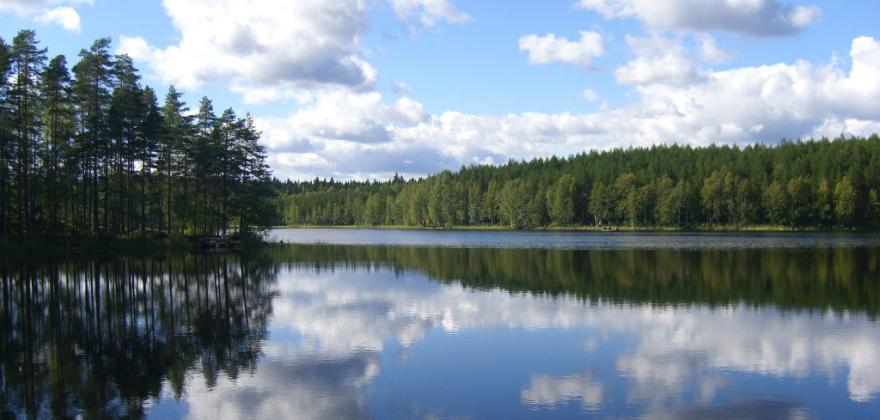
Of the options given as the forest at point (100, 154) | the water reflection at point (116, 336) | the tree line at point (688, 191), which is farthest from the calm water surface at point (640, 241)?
the water reflection at point (116, 336)

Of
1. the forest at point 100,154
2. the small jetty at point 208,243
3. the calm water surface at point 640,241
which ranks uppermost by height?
the forest at point 100,154

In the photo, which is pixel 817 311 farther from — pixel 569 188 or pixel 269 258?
pixel 569 188

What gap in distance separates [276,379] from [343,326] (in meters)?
7.13

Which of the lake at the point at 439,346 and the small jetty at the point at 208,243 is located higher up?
the small jetty at the point at 208,243

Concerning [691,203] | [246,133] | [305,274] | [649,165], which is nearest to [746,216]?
[691,203]

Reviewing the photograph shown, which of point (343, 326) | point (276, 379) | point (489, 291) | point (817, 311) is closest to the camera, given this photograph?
point (276, 379)

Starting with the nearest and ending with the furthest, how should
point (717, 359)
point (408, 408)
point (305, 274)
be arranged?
point (408, 408), point (717, 359), point (305, 274)

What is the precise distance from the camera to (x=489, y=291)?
31266mm

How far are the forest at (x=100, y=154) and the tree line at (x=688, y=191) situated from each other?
92067 mm

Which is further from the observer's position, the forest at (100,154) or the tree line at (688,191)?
the tree line at (688,191)

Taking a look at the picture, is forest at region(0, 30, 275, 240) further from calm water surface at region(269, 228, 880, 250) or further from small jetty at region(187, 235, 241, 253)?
calm water surface at region(269, 228, 880, 250)

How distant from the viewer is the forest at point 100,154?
45281 mm

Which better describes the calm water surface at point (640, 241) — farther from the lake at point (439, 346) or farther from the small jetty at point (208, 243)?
the lake at point (439, 346)

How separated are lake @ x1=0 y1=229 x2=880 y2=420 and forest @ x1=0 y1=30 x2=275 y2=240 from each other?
Answer: 1364cm
